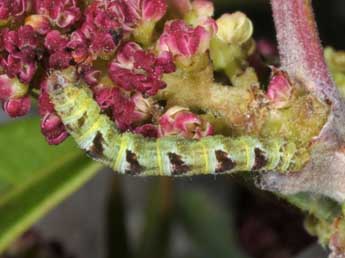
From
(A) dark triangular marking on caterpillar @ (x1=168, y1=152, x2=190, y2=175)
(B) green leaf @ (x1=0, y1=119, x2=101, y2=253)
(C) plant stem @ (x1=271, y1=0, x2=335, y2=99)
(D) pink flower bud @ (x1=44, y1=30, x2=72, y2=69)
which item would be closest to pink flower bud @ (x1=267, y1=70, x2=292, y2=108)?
(C) plant stem @ (x1=271, y1=0, x2=335, y2=99)

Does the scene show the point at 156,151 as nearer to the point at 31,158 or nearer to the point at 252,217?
the point at 31,158

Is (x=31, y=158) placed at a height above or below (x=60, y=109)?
below

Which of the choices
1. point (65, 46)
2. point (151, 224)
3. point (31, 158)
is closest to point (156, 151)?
point (65, 46)

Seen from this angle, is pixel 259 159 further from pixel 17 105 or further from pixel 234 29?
pixel 17 105

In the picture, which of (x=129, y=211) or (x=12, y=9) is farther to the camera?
(x=129, y=211)

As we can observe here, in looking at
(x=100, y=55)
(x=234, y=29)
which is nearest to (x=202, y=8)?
(x=234, y=29)

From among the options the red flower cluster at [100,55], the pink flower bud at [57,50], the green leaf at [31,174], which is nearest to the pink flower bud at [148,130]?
the red flower cluster at [100,55]

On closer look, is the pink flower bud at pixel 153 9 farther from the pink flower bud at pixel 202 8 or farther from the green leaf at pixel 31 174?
the green leaf at pixel 31 174
